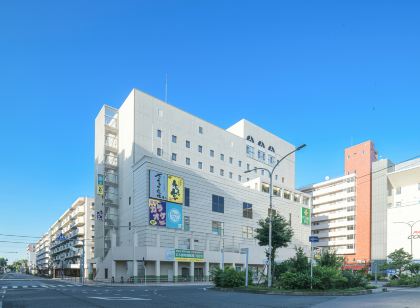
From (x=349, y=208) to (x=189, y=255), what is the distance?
56.7 m

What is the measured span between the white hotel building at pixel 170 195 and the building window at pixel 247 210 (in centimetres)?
34

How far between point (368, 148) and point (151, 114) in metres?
59.1

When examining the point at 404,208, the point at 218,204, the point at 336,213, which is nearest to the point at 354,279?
the point at 218,204

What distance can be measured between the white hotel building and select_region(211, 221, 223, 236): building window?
0.11m

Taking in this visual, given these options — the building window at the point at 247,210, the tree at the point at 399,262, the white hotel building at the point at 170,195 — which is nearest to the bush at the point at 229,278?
the white hotel building at the point at 170,195

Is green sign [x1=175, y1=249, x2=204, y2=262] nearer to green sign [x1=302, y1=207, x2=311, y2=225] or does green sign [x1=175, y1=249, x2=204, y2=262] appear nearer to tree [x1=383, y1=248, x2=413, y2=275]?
tree [x1=383, y1=248, x2=413, y2=275]

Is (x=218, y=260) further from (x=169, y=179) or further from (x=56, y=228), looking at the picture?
(x=56, y=228)

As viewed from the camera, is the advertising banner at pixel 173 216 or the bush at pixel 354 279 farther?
the advertising banner at pixel 173 216

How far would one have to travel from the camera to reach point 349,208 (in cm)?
9694

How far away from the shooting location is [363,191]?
92.3m

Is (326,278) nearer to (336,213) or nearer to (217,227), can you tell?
(217,227)

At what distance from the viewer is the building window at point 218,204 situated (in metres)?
61.5

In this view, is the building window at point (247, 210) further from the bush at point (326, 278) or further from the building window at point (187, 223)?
the bush at point (326, 278)

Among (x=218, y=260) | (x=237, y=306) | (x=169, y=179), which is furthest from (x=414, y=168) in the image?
(x=237, y=306)
